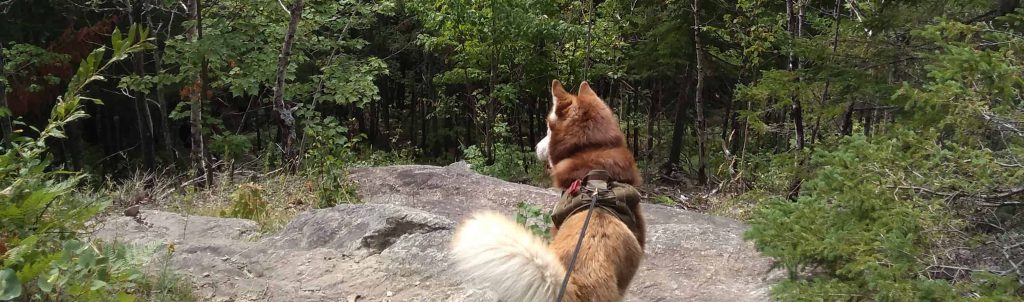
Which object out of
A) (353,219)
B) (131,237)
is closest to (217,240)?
(131,237)

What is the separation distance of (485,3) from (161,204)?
24.2 ft

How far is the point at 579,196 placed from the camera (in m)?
3.47

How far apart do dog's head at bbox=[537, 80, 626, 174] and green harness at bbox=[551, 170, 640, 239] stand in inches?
10.1

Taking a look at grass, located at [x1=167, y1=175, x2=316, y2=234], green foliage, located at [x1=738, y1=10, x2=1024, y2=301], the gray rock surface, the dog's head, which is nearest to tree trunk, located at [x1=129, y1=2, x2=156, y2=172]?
grass, located at [x1=167, y1=175, x2=316, y2=234]

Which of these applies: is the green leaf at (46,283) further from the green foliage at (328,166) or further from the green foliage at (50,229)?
Answer: the green foliage at (328,166)

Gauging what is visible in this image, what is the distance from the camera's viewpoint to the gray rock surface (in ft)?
14.9

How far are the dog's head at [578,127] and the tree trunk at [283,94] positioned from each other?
5.79 meters

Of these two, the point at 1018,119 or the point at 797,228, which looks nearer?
the point at 1018,119

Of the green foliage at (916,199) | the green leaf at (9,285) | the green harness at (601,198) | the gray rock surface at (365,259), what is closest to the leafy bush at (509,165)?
the gray rock surface at (365,259)

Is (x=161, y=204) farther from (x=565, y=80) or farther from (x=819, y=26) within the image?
(x=565, y=80)

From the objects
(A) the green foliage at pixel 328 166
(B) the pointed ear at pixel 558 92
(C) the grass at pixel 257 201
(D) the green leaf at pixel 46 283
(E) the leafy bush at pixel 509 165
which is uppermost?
(B) the pointed ear at pixel 558 92

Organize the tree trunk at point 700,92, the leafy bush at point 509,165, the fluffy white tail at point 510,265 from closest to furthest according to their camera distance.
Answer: the fluffy white tail at point 510,265, the tree trunk at point 700,92, the leafy bush at point 509,165

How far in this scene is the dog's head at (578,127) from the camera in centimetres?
383

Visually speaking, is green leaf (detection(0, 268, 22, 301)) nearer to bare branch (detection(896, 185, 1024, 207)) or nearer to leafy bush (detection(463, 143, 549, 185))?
→ bare branch (detection(896, 185, 1024, 207))
